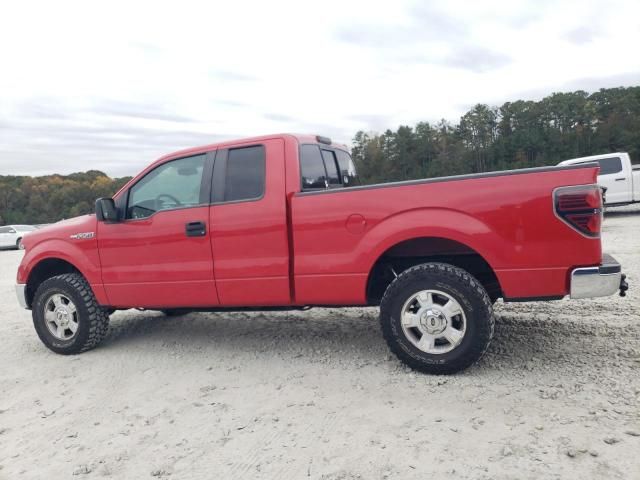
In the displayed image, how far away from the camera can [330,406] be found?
320 cm

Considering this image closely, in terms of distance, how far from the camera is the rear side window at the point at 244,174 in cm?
410

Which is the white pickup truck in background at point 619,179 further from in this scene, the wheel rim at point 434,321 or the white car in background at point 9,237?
the white car in background at point 9,237

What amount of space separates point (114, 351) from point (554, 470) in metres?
4.04

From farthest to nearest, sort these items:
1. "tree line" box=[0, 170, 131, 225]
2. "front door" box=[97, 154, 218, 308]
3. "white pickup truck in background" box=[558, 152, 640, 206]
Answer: "tree line" box=[0, 170, 131, 225] → "white pickup truck in background" box=[558, 152, 640, 206] → "front door" box=[97, 154, 218, 308]

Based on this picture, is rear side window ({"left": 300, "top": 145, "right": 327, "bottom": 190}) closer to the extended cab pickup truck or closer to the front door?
the extended cab pickup truck

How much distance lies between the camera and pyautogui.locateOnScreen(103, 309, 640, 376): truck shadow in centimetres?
372

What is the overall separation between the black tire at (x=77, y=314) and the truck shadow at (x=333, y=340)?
32cm

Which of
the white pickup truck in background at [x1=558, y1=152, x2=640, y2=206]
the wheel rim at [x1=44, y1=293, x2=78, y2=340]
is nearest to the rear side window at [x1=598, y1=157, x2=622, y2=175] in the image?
the white pickup truck in background at [x1=558, y1=152, x2=640, y2=206]

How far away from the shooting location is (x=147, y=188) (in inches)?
180

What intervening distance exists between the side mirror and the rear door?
1.02m

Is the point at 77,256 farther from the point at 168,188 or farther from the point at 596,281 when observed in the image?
the point at 596,281

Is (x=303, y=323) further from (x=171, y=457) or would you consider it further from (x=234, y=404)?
(x=171, y=457)

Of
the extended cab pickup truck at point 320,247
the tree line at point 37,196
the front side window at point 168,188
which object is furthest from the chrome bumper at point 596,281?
the tree line at point 37,196

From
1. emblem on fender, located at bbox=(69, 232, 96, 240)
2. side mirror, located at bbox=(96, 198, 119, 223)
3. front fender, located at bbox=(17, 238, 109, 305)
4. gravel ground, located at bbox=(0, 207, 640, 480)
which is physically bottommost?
gravel ground, located at bbox=(0, 207, 640, 480)
